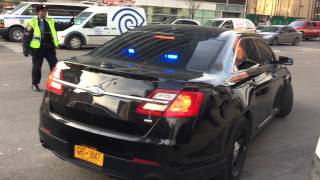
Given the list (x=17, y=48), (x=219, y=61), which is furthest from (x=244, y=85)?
(x=17, y=48)

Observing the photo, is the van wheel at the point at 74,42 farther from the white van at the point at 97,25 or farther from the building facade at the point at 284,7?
the building facade at the point at 284,7

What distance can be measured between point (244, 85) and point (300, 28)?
3725 cm

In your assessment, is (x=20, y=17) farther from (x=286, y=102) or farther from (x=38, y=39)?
(x=286, y=102)

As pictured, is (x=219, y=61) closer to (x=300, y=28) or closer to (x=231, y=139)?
(x=231, y=139)

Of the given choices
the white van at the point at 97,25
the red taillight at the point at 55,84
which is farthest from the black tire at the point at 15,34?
the red taillight at the point at 55,84

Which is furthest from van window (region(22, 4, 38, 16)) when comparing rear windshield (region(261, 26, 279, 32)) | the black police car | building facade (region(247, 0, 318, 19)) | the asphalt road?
building facade (region(247, 0, 318, 19))

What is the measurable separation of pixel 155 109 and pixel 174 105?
0.50ft

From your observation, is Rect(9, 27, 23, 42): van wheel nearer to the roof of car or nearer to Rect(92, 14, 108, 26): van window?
Rect(92, 14, 108, 26): van window

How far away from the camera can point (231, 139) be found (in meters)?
4.23

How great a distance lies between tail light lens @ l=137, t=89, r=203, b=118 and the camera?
3.65 meters

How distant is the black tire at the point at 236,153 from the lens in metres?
4.25

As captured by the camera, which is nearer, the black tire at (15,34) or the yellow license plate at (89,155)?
the yellow license plate at (89,155)

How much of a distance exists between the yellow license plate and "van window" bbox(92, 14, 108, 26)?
15472 millimetres

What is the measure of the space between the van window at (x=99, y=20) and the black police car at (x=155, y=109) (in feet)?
47.0
